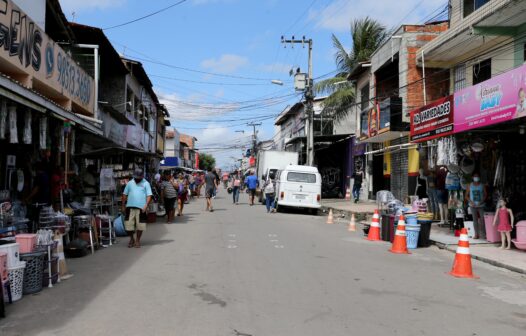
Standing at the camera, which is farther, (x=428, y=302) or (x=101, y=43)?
(x=101, y=43)

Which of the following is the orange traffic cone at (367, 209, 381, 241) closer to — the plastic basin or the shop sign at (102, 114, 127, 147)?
the plastic basin

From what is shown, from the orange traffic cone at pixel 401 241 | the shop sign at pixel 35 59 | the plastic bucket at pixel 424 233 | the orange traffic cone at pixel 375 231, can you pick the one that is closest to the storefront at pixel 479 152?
the plastic bucket at pixel 424 233

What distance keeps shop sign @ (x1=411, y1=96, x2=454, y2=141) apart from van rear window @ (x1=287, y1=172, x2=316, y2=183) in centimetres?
707

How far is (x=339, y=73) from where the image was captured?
1266 inches

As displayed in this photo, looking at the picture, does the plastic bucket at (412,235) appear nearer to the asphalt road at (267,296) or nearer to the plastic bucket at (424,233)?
the plastic bucket at (424,233)

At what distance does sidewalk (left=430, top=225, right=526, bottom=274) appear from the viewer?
9340 millimetres

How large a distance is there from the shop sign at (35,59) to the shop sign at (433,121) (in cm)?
1041

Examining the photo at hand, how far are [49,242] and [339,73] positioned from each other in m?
27.5

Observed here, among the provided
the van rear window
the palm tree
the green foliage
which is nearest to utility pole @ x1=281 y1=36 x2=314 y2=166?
the palm tree

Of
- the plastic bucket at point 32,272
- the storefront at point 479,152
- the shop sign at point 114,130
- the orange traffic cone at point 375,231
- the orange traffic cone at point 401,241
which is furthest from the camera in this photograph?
the shop sign at point 114,130

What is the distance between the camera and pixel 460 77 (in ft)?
64.5

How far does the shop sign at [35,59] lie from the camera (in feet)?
33.1

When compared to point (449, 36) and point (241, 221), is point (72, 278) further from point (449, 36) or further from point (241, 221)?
point (449, 36)

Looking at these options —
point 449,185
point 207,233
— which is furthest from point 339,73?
point 207,233
